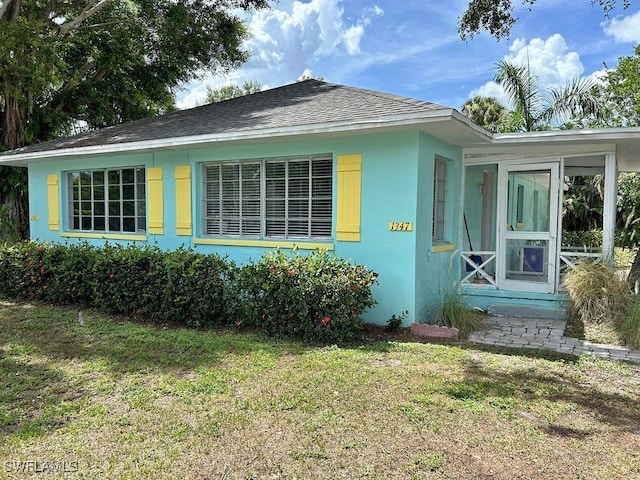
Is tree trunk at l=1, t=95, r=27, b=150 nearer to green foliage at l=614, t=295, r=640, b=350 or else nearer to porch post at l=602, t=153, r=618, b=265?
porch post at l=602, t=153, r=618, b=265

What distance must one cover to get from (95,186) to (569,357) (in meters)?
9.17

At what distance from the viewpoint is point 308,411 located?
147 inches

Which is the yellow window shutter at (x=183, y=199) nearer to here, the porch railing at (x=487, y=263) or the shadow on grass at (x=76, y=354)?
the shadow on grass at (x=76, y=354)

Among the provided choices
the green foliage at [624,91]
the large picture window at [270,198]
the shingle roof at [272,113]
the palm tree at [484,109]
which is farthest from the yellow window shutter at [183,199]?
the palm tree at [484,109]

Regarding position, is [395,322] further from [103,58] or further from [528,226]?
[103,58]

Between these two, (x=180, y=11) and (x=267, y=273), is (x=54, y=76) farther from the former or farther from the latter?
(x=267, y=273)

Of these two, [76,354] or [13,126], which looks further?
[13,126]

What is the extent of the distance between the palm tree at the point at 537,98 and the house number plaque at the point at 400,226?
11.9 metres

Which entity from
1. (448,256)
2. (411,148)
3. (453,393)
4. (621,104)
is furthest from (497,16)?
(621,104)

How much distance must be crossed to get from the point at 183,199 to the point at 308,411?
575 centimetres

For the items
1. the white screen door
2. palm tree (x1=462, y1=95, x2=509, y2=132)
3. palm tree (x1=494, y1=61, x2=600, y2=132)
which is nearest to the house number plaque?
the white screen door

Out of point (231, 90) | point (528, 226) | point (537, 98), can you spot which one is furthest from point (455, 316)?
point (231, 90)

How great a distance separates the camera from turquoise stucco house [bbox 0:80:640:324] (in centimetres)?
665

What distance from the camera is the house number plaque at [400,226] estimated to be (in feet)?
21.6
